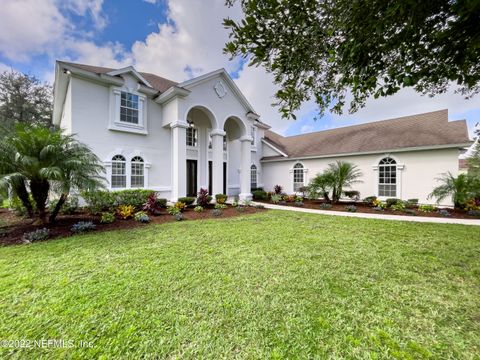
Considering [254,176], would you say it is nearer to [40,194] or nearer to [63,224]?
[63,224]

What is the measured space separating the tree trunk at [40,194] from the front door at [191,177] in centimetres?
829

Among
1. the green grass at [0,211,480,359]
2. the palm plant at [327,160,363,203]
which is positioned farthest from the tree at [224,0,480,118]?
the palm plant at [327,160,363,203]

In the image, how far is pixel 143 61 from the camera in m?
14.9

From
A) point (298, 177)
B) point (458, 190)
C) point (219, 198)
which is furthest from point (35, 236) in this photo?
point (458, 190)

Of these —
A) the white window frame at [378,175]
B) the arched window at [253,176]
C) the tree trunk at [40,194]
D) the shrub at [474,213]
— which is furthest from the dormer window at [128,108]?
the shrub at [474,213]

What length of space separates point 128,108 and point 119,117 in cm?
76

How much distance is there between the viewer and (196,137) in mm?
14422

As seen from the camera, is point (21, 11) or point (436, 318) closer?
point (436, 318)

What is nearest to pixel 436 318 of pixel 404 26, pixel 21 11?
pixel 404 26

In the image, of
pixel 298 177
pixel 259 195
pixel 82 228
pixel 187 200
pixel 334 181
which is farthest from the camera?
pixel 298 177

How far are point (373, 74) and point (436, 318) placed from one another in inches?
150

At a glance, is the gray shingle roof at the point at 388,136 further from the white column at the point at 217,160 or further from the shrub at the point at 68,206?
the shrub at the point at 68,206

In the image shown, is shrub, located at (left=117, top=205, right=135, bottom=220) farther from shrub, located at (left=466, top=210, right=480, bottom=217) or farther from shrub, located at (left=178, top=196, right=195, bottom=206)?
shrub, located at (left=466, top=210, right=480, bottom=217)

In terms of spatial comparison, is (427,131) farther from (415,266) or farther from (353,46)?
(353,46)
